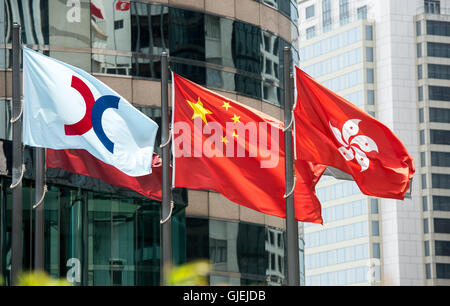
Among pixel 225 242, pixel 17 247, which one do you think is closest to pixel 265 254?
pixel 225 242

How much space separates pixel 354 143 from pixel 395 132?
444 ft

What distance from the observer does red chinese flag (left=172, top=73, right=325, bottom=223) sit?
A: 69.2 feet

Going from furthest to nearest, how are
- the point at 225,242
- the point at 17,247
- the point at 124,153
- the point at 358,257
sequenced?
the point at 358,257, the point at 225,242, the point at 124,153, the point at 17,247

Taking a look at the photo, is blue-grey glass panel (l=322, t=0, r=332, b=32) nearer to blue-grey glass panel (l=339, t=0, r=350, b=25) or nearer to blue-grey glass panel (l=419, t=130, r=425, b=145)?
blue-grey glass panel (l=339, t=0, r=350, b=25)

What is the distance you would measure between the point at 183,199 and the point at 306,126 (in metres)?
10.3

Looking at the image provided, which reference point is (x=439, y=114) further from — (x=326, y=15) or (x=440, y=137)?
(x=326, y=15)

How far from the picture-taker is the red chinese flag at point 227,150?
21094 millimetres

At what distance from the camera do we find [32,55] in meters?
20.8

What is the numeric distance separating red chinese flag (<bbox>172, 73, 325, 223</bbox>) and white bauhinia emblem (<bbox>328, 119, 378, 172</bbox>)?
3.52 feet

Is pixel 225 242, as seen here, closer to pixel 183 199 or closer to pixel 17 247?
pixel 183 199

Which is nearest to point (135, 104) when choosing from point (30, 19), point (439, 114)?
point (30, 19)

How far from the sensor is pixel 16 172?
1964 cm

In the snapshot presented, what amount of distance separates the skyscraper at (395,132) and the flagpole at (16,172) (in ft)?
431

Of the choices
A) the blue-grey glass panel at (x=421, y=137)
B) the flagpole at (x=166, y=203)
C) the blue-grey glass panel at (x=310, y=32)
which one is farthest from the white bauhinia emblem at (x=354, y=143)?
the blue-grey glass panel at (x=310, y=32)
